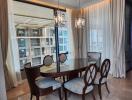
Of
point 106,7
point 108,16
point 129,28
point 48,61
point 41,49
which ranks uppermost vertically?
point 106,7

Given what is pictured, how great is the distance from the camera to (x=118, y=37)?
418cm

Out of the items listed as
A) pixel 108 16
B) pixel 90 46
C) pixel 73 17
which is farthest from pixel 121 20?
pixel 73 17

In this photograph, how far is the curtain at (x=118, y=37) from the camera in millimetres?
4086

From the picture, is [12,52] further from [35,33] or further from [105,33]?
[105,33]

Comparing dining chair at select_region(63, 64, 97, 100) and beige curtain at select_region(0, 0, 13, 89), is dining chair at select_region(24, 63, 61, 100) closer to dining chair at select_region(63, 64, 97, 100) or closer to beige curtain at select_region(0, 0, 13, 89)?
dining chair at select_region(63, 64, 97, 100)

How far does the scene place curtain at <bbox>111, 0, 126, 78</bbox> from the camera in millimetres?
4086

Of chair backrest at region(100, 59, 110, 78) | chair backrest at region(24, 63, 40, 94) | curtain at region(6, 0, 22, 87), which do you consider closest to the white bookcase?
curtain at region(6, 0, 22, 87)

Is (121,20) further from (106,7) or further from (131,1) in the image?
(131,1)

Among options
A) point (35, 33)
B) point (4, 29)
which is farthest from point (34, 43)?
point (4, 29)

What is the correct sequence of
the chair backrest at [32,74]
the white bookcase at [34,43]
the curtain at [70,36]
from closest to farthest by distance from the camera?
the chair backrest at [32,74], the white bookcase at [34,43], the curtain at [70,36]

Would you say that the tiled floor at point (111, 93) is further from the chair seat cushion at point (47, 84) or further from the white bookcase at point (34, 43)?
the white bookcase at point (34, 43)

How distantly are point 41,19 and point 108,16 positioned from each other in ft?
8.47

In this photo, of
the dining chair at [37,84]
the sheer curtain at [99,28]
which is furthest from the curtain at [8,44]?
the sheer curtain at [99,28]

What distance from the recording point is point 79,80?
107 inches
